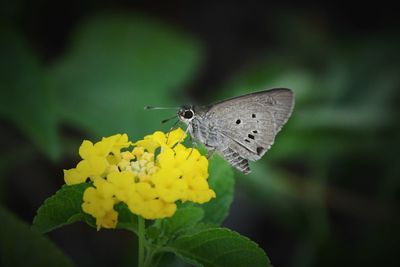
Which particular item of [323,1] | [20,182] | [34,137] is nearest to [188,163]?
[34,137]

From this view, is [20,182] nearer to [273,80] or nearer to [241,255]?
[273,80]

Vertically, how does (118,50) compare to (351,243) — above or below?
above

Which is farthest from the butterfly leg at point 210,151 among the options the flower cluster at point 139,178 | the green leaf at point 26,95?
the green leaf at point 26,95

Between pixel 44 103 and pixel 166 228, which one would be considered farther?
pixel 44 103

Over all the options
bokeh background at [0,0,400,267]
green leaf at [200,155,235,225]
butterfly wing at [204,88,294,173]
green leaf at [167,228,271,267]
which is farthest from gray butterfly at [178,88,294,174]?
bokeh background at [0,0,400,267]

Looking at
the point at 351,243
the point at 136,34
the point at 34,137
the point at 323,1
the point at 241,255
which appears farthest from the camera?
the point at 323,1

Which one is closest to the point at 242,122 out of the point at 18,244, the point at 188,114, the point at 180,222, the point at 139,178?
the point at 188,114

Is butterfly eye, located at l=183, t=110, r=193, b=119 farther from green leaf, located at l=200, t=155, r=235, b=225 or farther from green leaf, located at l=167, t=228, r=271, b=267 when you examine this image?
green leaf, located at l=167, t=228, r=271, b=267

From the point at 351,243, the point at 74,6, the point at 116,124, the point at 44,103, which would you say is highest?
the point at 74,6
